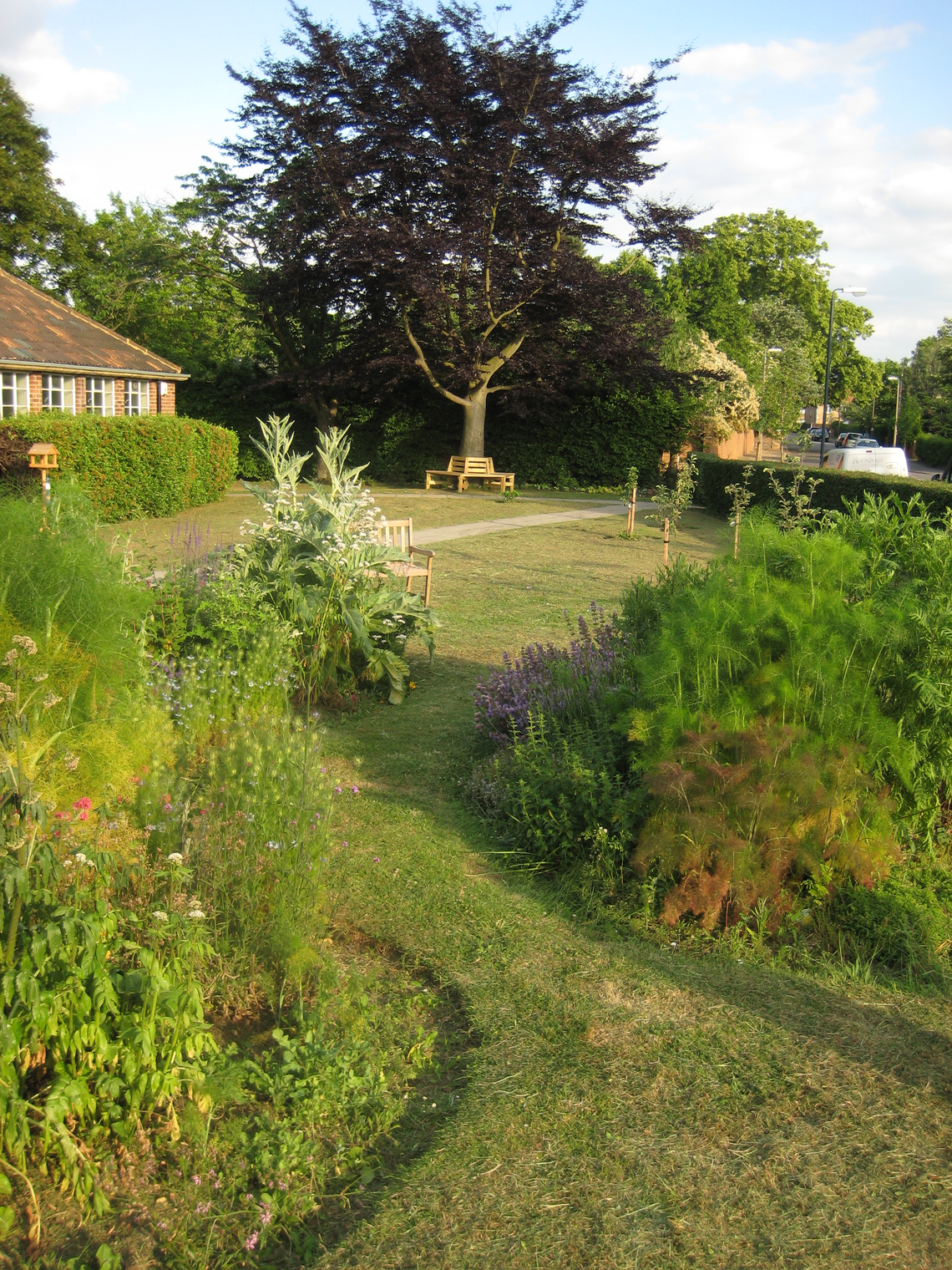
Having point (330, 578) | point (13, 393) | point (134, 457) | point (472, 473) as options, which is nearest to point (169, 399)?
point (13, 393)

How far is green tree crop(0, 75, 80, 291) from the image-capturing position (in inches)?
1320

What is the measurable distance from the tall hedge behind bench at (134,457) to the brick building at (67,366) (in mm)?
2463

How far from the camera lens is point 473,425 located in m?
26.2

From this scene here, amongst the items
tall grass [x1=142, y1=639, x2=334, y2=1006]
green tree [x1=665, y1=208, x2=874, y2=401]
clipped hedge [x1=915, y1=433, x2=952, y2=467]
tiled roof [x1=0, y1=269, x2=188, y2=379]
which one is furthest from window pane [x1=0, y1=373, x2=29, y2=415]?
clipped hedge [x1=915, y1=433, x2=952, y2=467]

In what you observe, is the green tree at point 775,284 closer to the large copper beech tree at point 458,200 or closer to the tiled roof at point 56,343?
the large copper beech tree at point 458,200

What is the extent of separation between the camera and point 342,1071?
2855mm

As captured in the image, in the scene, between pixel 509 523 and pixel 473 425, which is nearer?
pixel 509 523

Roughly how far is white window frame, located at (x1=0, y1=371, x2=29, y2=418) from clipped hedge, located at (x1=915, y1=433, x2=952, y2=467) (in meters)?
39.7

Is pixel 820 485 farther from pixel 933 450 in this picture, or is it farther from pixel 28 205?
pixel 933 450

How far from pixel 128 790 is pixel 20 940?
140 centimetres

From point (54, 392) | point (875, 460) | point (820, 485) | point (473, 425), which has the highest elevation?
point (54, 392)

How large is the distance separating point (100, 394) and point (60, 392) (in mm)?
1488

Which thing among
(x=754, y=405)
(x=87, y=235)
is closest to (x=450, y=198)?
(x=754, y=405)

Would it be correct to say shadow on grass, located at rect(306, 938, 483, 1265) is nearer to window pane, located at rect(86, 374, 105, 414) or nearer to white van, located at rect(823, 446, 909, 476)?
window pane, located at rect(86, 374, 105, 414)
